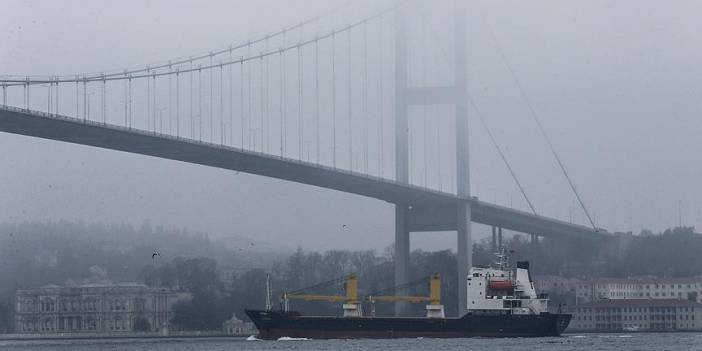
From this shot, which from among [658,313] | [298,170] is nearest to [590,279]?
[658,313]

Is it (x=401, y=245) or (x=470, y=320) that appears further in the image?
(x=401, y=245)

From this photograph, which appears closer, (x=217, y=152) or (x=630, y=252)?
(x=217, y=152)

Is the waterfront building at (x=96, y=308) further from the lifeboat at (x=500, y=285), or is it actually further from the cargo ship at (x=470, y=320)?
the lifeboat at (x=500, y=285)

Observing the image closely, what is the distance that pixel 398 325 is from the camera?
62.7 meters

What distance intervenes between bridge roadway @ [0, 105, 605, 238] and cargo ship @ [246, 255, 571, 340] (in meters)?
3.46

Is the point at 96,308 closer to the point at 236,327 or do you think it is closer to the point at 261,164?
the point at 236,327

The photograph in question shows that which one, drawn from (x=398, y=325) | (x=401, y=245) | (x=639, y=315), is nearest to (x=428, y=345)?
(x=398, y=325)

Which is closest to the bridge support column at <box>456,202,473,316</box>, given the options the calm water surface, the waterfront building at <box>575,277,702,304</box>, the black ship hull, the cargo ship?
the cargo ship

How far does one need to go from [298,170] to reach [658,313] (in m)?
27.1

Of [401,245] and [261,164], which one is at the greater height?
[261,164]

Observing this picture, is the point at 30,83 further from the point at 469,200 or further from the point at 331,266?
the point at 331,266

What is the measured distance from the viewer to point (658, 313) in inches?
3322

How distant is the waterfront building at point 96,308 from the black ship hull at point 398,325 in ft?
47.1

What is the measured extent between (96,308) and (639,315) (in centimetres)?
2177
